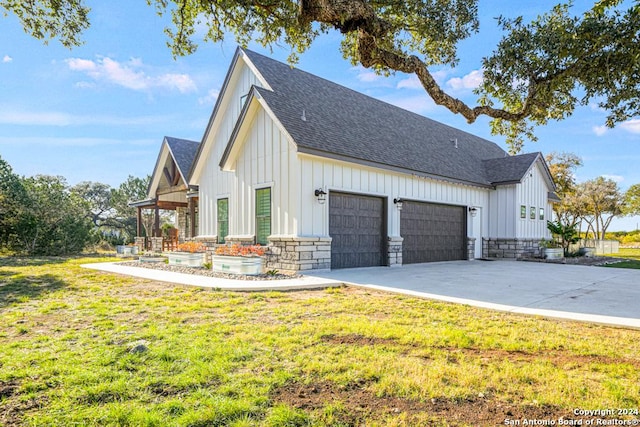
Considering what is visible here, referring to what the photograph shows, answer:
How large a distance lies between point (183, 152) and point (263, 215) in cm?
887

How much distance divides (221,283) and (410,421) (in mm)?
6260

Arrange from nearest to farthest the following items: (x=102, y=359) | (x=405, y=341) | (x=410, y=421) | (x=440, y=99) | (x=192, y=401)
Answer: (x=410, y=421) < (x=192, y=401) < (x=102, y=359) < (x=405, y=341) < (x=440, y=99)

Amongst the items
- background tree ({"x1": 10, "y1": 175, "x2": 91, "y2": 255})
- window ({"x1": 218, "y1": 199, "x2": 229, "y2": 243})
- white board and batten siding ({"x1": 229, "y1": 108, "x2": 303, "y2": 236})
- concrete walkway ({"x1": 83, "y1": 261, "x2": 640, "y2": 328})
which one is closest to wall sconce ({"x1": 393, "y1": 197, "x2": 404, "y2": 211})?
concrete walkway ({"x1": 83, "y1": 261, "x2": 640, "y2": 328})

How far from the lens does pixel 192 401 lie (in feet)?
8.41

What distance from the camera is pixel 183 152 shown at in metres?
18.2

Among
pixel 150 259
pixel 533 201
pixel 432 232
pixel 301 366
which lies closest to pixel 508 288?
pixel 301 366

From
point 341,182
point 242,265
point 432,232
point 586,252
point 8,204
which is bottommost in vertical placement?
point 586,252

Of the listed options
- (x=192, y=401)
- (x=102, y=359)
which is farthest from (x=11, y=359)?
(x=192, y=401)

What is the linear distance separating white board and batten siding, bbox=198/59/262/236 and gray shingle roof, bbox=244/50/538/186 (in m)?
1.08

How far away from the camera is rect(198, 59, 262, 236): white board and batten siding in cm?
1381

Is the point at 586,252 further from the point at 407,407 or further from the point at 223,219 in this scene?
the point at 407,407

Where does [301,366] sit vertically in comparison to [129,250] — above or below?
above

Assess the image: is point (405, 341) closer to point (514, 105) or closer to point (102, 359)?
point (102, 359)

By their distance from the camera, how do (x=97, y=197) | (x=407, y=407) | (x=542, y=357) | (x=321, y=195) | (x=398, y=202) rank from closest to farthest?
(x=407, y=407), (x=542, y=357), (x=321, y=195), (x=398, y=202), (x=97, y=197)
